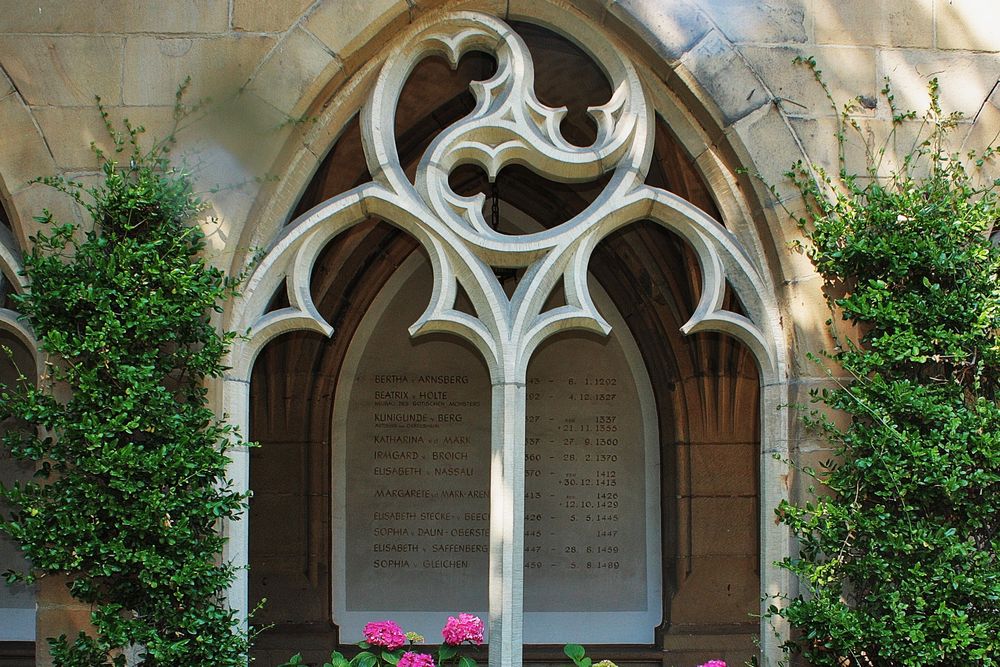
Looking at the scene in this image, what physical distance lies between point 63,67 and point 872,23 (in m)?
2.84

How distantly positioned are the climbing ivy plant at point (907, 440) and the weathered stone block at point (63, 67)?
239 cm

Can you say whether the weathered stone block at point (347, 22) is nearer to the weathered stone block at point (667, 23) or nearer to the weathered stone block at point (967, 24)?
the weathered stone block at point (667, 23)

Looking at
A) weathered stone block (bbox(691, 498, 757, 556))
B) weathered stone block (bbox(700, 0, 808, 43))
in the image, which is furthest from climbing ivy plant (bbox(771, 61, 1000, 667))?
weathered stone block (bbox(691, 498, 757, 556))

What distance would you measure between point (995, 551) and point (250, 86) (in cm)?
290

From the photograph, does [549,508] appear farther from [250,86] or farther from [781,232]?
[250,86]

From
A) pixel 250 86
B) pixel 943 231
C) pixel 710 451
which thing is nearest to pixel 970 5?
pixel 943 231

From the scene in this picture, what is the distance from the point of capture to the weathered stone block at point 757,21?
3807mm

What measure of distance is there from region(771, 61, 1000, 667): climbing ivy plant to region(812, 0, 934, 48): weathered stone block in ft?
1.35

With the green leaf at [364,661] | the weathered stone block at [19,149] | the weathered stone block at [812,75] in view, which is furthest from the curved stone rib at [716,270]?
the weathered stone block at [19,149]

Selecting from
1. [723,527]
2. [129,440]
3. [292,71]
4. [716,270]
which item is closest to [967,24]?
[716,270]

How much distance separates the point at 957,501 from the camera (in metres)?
3.44

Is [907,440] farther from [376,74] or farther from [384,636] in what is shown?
[376,74]

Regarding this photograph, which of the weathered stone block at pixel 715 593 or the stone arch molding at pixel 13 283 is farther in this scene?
the weathered stone block at pixel 715 593

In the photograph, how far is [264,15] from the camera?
376 centimetres
